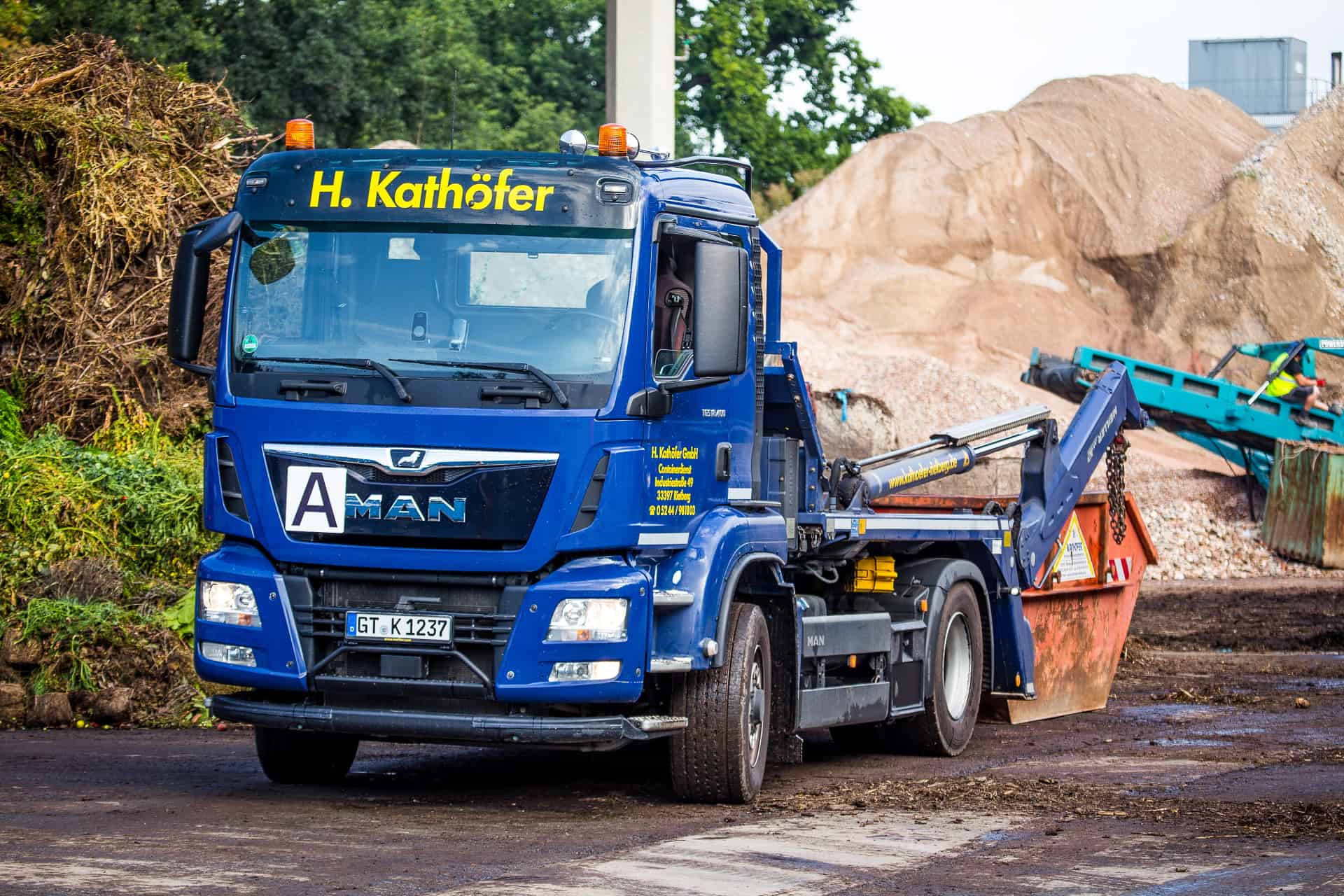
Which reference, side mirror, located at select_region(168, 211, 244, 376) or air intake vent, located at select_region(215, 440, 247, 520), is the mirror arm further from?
air intake vent, located at select_region(215, 440, 247, 520)

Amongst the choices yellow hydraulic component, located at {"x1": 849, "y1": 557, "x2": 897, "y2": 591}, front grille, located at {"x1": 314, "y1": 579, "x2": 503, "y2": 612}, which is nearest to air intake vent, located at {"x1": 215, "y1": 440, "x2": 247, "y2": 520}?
front grille, located at {"x1": 314, "y1": 579, "x2": 503, "y2": 612}

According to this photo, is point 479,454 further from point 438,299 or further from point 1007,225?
point 1007,225

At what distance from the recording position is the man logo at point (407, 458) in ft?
28.0

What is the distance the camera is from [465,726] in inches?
337

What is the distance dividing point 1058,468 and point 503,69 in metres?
42.5

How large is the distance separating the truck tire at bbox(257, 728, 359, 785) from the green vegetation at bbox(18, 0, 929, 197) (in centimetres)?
2653

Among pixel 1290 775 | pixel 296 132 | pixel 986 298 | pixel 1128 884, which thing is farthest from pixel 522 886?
pixel 986 298

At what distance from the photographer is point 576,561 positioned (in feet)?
28.1

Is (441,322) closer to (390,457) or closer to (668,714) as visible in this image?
(390,457)

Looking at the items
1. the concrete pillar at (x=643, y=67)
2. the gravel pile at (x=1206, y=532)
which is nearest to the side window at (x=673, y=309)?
the concrete pillar at (x=643, y=67)

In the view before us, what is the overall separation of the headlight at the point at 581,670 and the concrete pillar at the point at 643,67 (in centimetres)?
1296

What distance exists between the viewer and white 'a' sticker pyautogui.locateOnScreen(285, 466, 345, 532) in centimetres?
868

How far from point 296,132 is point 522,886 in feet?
14.2

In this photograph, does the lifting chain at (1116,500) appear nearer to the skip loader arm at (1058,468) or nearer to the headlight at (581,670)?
the skip loader arm at (1058,468)
